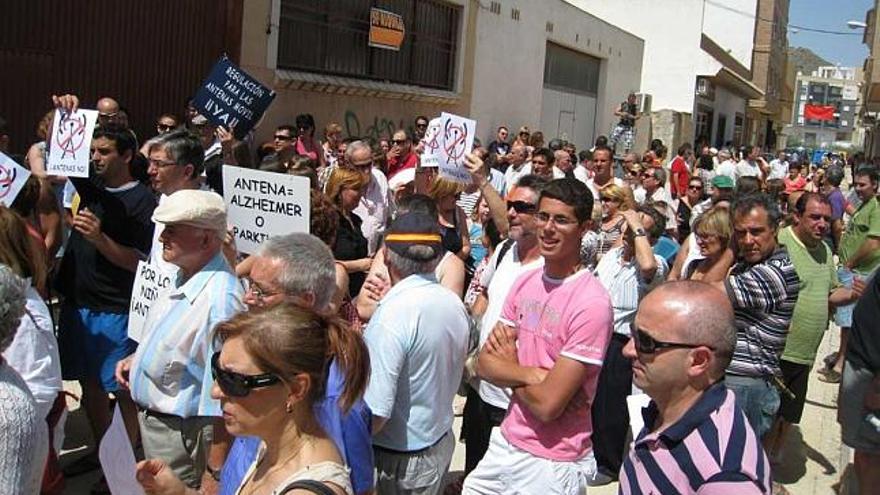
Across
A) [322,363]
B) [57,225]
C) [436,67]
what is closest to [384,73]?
[436,67]

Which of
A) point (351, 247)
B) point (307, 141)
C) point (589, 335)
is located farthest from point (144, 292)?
point (307, 141)

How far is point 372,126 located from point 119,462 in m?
12.8

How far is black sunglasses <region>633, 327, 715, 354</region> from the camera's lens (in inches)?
101

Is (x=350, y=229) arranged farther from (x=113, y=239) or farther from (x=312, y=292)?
(x=312, y=292)

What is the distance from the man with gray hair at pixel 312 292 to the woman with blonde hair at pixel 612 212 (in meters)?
3.42

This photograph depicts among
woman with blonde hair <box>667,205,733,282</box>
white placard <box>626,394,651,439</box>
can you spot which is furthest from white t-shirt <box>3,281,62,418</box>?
woman with blonde hair <box>667,205,733,282</box>

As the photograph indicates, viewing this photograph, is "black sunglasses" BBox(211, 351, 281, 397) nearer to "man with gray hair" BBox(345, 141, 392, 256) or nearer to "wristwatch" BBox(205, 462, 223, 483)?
"wristwatch" BBox(205, 462, 223, 483)

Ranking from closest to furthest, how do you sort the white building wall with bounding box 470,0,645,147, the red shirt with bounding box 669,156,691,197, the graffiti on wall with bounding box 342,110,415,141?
the graffiti on wall with bounding box 342,110,415,141
the red shirt with bounding box 669,156,691,197
the white building wall with bounding box 470,0,645,147

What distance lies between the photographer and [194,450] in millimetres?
3762

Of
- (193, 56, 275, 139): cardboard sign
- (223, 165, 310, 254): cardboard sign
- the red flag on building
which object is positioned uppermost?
the red flag on building

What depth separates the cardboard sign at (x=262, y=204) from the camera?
Answer: 4.85 m

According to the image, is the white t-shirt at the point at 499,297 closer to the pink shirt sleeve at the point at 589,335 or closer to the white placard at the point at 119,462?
the pink shirt sleeve at the point at 589,335

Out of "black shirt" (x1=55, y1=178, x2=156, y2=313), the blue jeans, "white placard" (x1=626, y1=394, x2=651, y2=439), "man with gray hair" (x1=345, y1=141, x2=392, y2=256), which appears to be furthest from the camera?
"man with gray hair" (x1=345, y1=141, x2=392, y2=256)

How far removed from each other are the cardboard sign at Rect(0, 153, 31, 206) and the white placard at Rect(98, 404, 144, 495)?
2.78 meters
